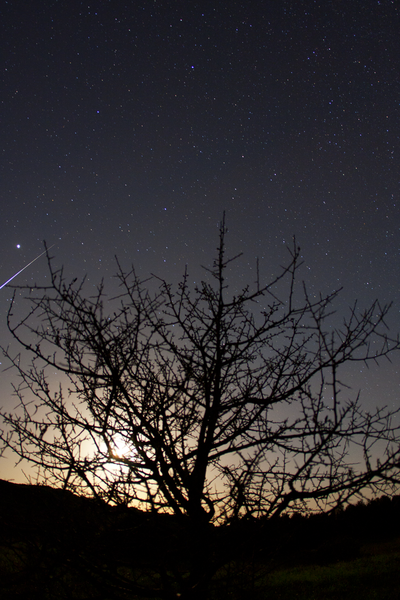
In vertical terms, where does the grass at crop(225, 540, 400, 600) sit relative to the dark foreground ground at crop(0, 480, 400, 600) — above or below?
below

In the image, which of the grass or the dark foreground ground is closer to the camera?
the dark foreground ground

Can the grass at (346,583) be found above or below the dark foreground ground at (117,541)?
below

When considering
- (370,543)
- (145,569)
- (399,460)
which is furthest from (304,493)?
(370,543)

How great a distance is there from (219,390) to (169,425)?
480 mm

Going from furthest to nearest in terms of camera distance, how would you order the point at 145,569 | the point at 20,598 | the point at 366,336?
the point at 366,336 → the point at 145,569 → the point at 20,598

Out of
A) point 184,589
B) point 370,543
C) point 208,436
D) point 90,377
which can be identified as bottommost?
point 370,543

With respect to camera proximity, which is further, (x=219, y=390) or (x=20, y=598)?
(x=219, y=390)

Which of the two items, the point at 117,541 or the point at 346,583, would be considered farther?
the point at 346,583

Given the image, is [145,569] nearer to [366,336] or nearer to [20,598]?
[20,598]

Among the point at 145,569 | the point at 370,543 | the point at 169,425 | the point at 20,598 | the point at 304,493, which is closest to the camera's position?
the point at 20,598

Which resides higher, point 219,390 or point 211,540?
Result: point 219,390

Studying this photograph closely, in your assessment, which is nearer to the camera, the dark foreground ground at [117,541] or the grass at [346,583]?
the dark foreground ground at [117,541]

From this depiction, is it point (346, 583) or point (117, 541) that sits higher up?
point (117, 541)

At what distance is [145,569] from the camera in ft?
6.82
